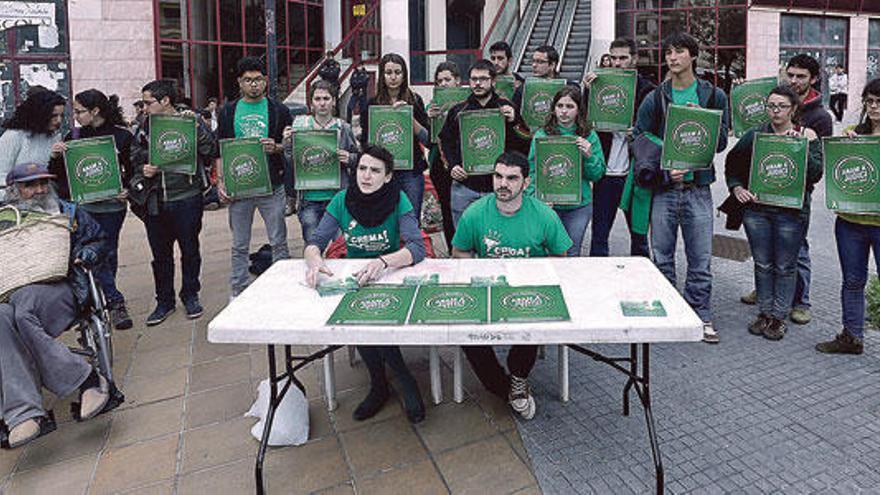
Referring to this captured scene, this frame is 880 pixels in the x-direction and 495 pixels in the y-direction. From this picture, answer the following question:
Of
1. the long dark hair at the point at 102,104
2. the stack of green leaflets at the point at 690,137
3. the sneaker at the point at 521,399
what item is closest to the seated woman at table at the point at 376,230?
the sneaker at the point at 521,399

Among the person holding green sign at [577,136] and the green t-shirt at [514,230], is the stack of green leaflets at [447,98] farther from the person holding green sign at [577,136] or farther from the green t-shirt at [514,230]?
the green t-shirt at [514,230]

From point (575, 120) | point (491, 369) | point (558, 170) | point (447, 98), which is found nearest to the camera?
point (491, 369)

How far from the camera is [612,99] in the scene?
498 cm

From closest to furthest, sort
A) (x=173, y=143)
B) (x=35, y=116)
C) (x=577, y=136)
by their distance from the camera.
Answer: (x=577, y=136), (x=173, y=143), (x=35, y=116)

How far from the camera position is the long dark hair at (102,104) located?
202 inches

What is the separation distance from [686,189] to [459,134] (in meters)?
1.68

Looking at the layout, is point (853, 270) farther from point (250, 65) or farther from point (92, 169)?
point (92, 169)

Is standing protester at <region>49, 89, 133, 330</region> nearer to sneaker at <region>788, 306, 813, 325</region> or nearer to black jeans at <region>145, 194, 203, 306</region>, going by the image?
black jeans at <region>145, 194, 203, 306</region>

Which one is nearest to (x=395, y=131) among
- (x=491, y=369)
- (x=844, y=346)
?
(x=491, y=369)

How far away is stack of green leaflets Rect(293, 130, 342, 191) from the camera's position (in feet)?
16.1

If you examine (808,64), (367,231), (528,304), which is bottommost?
(528,304)

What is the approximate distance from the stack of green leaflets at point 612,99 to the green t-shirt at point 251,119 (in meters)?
2.48

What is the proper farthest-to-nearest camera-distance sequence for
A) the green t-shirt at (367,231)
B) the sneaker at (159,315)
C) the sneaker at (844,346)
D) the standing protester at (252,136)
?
the sneaker at (159,315) → the standing protester at (252,136) → the sneaker at (844,346) → the green t-shirt at (367,231)

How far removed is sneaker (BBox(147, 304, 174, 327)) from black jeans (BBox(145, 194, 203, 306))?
4 cm
